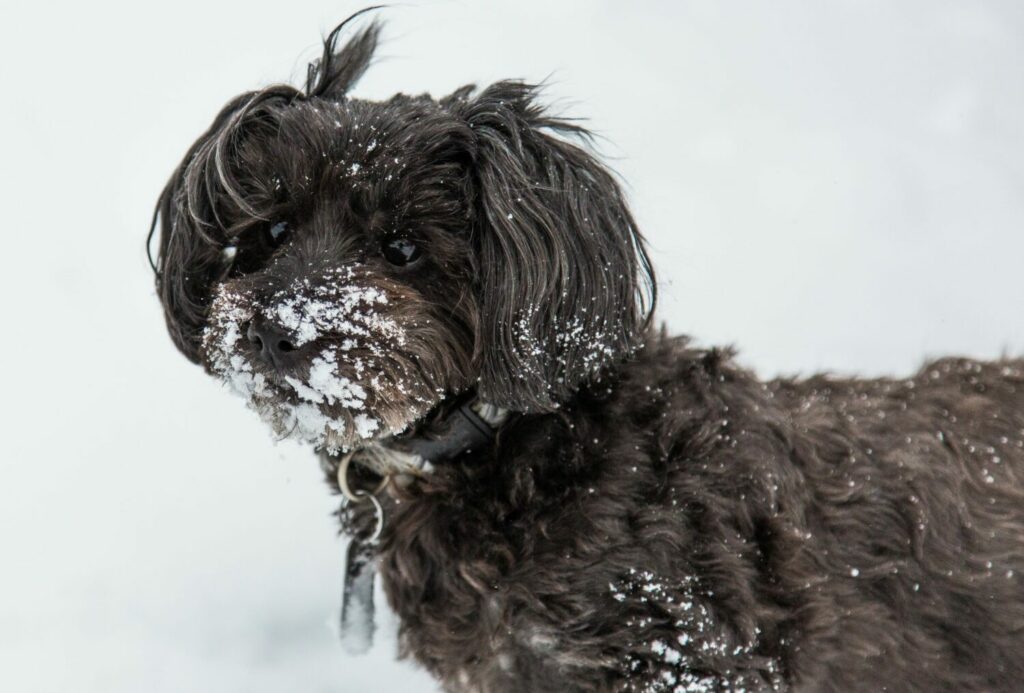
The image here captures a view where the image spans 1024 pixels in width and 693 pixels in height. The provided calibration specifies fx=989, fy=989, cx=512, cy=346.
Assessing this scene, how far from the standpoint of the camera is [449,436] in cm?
324

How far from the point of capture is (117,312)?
590 cm

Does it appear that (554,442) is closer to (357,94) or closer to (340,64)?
(340,64)

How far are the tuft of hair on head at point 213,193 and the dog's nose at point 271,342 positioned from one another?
Result: 57 centimetres

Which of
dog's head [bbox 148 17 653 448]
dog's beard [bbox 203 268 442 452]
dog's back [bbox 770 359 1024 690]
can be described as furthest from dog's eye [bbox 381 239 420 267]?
dog's back [bbox 770 359 1024 690]

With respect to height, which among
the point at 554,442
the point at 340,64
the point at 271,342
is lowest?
the point at 554,442

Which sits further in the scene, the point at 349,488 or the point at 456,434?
the point at 349,488

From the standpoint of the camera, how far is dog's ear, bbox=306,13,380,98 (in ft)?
11.8

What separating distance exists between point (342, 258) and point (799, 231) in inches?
181

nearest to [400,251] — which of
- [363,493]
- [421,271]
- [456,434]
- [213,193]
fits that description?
[421,271]

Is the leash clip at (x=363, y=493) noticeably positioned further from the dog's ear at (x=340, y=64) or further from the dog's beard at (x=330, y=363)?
the dog's ear at (x=340, y=64)

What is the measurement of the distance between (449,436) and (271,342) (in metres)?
0.69

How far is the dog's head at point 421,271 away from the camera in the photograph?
296 cm

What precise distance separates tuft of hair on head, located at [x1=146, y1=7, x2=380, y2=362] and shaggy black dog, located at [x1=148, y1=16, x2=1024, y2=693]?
0.06ft

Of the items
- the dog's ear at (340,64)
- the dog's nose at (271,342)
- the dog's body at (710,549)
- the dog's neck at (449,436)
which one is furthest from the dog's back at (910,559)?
the dog's ear at (340,64)
